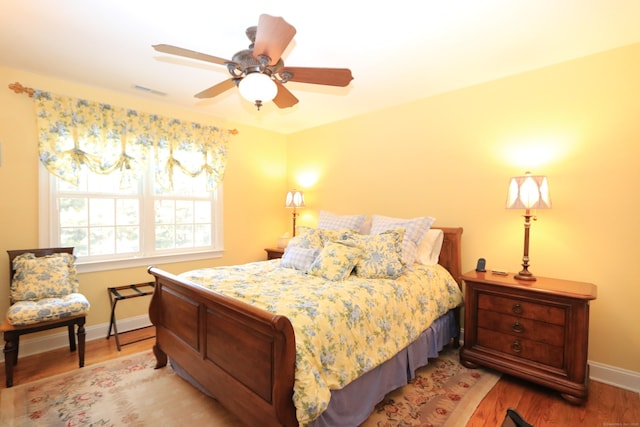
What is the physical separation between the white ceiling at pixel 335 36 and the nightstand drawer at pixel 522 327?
2.01 metres

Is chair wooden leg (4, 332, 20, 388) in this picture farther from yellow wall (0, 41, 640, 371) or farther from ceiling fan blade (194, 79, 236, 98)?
ceiling fan blade (194, 79, 236, 98)

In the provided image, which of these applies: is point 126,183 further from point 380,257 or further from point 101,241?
point 380,257

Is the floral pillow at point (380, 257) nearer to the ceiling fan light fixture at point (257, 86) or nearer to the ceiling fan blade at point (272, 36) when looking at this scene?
the ceiling fan light fixture at point (257, 86)

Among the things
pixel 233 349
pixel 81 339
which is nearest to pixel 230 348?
pixel 233 349

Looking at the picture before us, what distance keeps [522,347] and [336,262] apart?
1.49 meters

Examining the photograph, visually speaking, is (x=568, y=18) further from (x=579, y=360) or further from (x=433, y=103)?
(x=579, y=360)

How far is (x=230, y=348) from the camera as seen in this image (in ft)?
5.77

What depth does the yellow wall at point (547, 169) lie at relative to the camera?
226 cm

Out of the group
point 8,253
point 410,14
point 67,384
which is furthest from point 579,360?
point 8,253

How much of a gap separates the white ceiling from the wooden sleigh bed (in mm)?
1726

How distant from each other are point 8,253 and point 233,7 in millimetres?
2785

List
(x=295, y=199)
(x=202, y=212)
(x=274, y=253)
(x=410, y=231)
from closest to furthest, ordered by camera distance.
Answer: (x=410, y=231), (x=202, y=212), (x=274, y=253), (x=295, y=199)

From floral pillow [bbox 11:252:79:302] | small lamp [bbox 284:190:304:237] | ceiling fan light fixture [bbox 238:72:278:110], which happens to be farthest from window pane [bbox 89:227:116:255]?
ceiling fan light fixture [bbox 238:72:278:110]

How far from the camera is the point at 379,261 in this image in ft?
8.06
